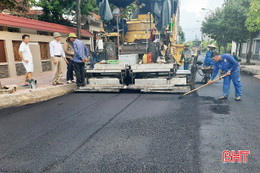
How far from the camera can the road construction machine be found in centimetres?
638

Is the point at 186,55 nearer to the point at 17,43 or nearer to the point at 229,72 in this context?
the point at 229,72

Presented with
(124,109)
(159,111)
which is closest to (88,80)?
(124,109)

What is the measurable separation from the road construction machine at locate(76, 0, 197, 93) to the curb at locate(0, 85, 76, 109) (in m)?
0.64

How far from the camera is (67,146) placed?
Answer: 9.52 ft

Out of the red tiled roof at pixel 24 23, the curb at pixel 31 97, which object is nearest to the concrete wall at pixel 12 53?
the red tiled roof at pixel 24 23

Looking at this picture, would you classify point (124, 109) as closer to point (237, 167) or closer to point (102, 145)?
point (102, 145)

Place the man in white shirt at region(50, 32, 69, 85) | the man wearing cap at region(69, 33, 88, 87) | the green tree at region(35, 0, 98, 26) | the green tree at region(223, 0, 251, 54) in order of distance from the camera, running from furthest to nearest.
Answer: the green tree at region(223, 0, 251, 54) < the green tree at region(35, 0, 98, 26) < the man in white shirt at region(50, 32, 69, 85) < the man wearing cap at region(69, 33, 88, 87)

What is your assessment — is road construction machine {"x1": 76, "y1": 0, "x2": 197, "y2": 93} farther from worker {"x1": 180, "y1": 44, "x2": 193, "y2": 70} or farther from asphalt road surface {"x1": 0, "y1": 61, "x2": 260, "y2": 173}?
worker {"x1": 180, "y1": 44, "x2": 193, "y2": 70}

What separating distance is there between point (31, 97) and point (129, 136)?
3.72m

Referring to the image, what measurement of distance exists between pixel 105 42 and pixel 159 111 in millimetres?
4209
